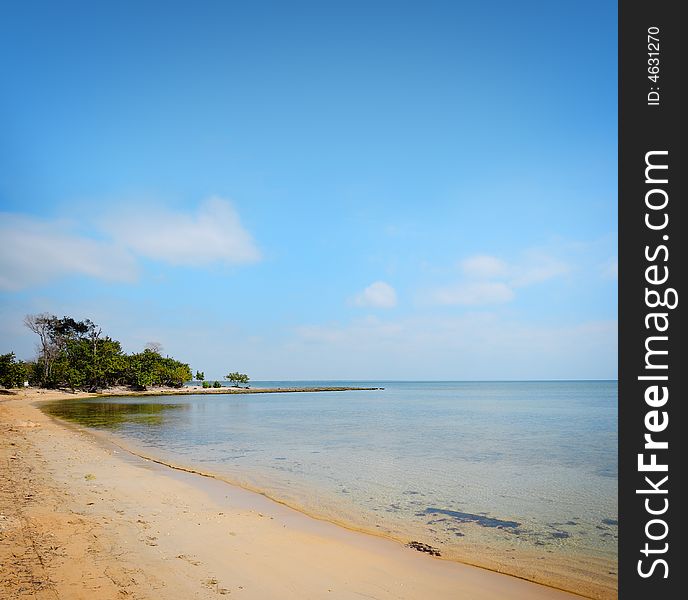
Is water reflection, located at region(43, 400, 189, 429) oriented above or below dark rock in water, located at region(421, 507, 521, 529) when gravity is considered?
below

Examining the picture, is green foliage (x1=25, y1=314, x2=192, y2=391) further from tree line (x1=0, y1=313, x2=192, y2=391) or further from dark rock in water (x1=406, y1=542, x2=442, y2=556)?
dark rock in water (x1=406, y1=542, x2=442, y2=556)

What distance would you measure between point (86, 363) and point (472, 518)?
92481 mm

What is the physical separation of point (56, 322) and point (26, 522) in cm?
9785

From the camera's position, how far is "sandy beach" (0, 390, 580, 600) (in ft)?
19.6

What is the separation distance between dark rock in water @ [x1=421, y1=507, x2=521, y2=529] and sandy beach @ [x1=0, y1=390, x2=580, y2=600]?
101 inches

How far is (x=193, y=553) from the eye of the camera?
7.25m

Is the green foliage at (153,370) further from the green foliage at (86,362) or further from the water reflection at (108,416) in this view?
the water reflection at (108,416)

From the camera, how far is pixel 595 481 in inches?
585

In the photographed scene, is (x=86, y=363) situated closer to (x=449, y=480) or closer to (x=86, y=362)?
(x=86, y=362)

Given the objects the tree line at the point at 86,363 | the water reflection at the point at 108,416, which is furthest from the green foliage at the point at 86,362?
the water reflection at the point at 108,416

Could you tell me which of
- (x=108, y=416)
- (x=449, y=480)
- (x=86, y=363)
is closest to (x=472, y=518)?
(x=449, y=480)

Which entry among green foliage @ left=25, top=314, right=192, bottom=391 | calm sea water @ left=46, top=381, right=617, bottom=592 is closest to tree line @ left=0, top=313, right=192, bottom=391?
green foliage @ left=25, top=314, right=192, bottom=391
